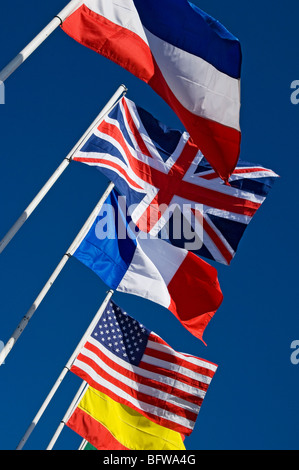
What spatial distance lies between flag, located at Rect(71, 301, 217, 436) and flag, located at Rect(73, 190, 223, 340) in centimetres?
133

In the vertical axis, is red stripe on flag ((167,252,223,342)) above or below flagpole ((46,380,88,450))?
above

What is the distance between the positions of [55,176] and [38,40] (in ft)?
9.82

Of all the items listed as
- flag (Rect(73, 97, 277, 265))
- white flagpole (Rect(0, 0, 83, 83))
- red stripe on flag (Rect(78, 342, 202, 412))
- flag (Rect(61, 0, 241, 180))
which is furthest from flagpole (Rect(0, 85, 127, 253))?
red stripe on flag (Rect(78, 342, 202, 412))

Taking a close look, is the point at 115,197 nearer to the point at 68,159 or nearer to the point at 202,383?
the point at 68,159

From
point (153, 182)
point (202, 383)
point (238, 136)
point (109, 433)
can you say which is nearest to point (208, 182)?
point (153, 182)

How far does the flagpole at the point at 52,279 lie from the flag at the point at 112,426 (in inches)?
174

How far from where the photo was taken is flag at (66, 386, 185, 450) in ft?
49.1

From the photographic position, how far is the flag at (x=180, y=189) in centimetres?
1269

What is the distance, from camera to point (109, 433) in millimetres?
15047

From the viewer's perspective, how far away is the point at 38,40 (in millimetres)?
8023

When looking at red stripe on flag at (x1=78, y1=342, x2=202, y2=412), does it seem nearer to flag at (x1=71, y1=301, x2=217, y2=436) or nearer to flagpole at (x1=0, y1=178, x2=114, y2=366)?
flag at (x1=71, y1=301, x2=217, y2=436)

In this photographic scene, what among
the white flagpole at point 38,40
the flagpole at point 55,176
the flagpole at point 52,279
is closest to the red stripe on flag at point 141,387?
the flagpole at point 52,279

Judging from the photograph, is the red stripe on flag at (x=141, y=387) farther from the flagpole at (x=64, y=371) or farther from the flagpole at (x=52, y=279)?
the flagpole at (x=52, y=279)
